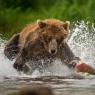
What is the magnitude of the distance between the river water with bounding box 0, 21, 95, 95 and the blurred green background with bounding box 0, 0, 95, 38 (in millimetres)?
6508

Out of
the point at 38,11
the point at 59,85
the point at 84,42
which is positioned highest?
the point at 38,11

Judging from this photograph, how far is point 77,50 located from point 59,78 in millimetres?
2958

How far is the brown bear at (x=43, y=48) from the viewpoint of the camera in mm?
11344

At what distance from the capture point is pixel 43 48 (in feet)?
37.8

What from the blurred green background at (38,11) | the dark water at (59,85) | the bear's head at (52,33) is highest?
A: the blurred green background at (38,11)

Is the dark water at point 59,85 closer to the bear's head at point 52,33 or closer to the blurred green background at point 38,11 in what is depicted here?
the bear's head at point 52,33

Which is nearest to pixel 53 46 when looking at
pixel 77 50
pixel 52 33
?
pixel 52 33

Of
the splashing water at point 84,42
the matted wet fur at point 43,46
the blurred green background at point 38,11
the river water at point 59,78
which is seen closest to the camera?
the river water at point 59,78

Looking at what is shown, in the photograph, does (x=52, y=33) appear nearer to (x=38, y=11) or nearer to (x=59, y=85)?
(x=59, y=85)

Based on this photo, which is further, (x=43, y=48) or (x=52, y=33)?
(x=43, y=48)

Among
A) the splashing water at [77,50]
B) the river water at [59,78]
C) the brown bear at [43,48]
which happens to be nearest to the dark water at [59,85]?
the river water at [59,78]

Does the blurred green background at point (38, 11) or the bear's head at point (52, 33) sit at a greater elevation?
the blurred green background at point (38, 11)

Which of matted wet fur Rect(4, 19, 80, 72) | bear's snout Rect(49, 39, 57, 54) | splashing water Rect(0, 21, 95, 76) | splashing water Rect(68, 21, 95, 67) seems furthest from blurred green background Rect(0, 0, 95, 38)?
bear's snout Rect(49, 39, 57, 54)

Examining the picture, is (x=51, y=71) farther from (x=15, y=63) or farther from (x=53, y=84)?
(x=53, y=84)
